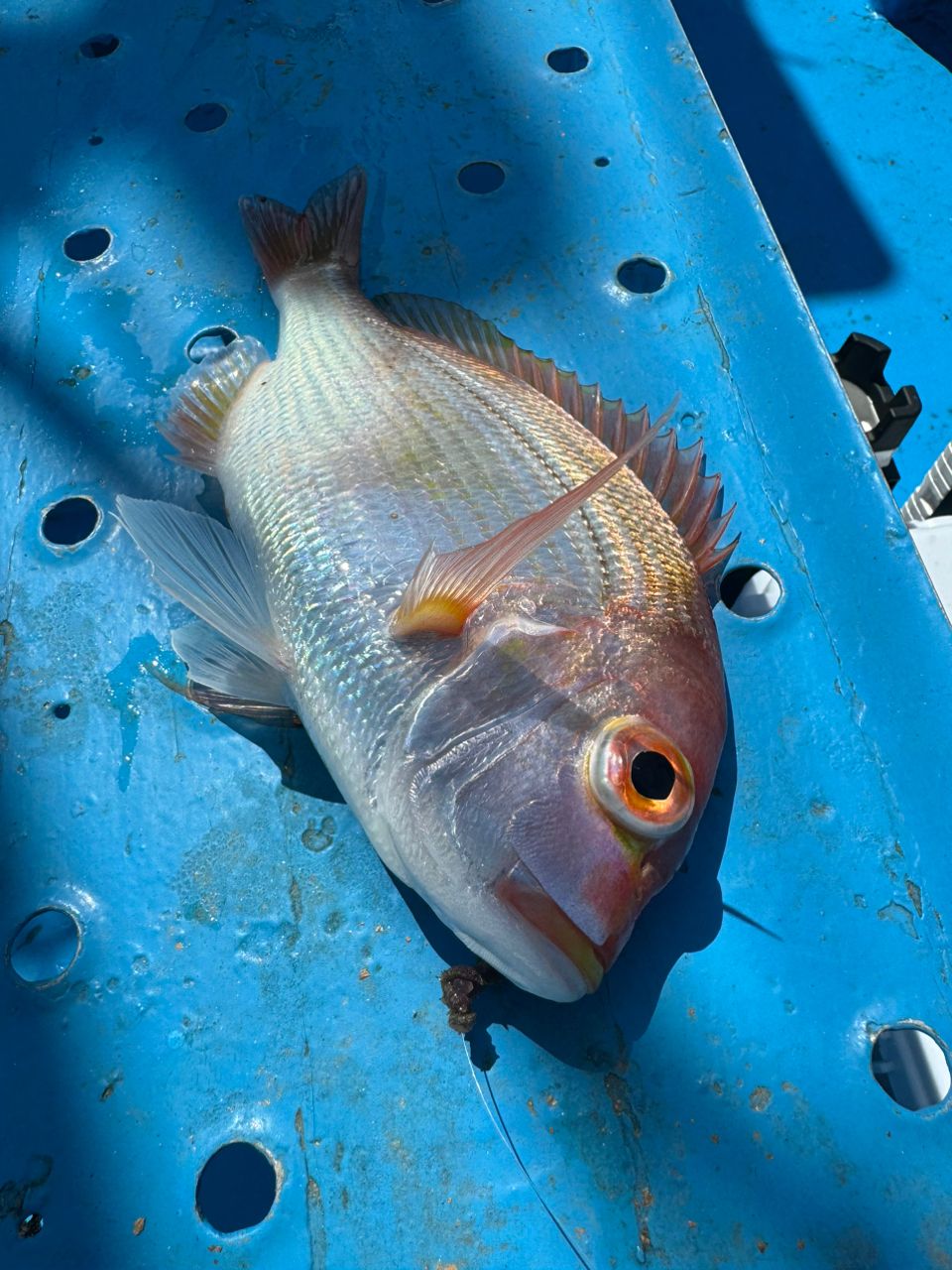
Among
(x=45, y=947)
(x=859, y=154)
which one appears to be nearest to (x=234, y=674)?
(x=45, y=947)

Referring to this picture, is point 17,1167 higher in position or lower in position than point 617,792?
lower

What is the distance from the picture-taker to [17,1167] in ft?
3.62

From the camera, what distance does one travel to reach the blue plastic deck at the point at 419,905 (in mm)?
1086

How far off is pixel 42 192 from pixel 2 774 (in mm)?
1332

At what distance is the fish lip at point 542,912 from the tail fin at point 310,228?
3.87ft

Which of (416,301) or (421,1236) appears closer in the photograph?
(421,1236)

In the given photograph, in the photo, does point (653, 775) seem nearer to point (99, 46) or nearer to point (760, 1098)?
point (760, 1098)

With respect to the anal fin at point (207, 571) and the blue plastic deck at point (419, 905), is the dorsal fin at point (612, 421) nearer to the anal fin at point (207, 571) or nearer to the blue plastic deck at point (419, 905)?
the blue plastic deck at point (419, 905)

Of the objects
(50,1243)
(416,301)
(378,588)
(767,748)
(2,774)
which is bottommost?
(50,1243)

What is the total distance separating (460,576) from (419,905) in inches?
19.8

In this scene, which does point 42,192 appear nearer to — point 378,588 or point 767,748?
point 378,588

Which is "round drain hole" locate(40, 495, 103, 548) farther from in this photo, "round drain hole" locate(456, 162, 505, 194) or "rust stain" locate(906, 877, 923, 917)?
"rust stain" locate(906, 877, 923, 917)

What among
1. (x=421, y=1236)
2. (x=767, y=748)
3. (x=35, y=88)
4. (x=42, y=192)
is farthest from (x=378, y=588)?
(x=35, y=88)

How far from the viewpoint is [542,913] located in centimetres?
96
